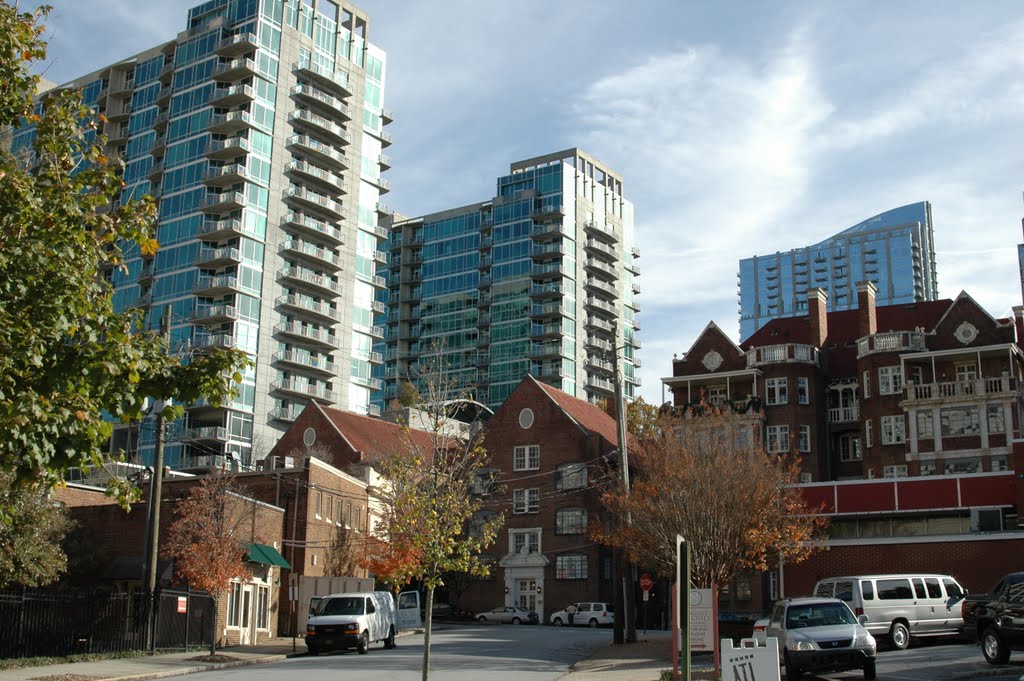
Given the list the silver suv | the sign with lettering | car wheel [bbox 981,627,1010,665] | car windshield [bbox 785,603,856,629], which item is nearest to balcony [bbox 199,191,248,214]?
car windshield [bbox 785,603,856,629]

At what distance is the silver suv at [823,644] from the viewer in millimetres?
21984

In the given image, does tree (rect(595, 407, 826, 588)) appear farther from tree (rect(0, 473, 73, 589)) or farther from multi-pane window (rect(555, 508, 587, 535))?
multi-pane window (rect(555, 508, 587, 535))

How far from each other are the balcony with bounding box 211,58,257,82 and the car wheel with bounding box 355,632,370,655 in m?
63.1

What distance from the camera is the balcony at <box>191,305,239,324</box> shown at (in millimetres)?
82188

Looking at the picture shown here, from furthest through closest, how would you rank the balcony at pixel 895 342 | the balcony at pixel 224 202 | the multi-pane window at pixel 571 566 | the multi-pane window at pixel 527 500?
the balcony at pixel 224 202 → the multi-pane window at pixel 527 500 → the multi-pane window at pixel 571 566 → the balcony at pixel 895 342

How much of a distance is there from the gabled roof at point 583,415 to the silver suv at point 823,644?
4029cm

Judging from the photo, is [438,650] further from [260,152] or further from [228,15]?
[228,15]

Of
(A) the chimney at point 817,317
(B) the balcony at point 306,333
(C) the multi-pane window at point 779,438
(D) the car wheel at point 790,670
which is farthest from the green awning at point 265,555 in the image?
(B) the balcony at point 306,333

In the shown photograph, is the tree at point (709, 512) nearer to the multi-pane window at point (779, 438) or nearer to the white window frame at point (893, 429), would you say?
the white window frame at point (893, 429)

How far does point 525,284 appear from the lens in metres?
115

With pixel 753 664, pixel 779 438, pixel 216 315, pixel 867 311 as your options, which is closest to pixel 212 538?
pixel 753 664

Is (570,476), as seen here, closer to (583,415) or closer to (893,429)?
(583,415)

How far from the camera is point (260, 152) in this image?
286 feet

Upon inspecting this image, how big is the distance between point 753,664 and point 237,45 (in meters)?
83.5
